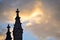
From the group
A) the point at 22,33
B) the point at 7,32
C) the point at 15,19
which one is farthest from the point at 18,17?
the point at 7,32

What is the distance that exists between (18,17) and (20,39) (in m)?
8.75

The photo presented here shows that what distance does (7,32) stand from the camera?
3765 inches

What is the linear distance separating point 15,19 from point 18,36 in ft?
23.8

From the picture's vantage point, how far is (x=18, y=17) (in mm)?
84000

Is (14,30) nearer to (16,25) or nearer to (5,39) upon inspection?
(16,25)

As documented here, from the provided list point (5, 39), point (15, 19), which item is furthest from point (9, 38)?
point (15, 19)

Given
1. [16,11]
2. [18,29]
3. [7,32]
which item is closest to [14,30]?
[18,29]

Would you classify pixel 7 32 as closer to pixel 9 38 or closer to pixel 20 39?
pixel 9 38

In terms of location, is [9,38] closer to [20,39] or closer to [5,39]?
[5,39]

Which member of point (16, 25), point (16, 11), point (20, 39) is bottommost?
point (20, 39)

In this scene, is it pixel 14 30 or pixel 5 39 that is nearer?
pixel 14 30

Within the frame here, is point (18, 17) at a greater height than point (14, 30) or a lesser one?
greater

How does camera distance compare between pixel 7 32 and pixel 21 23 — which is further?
pixel 7 32

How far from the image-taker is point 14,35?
80375mm
